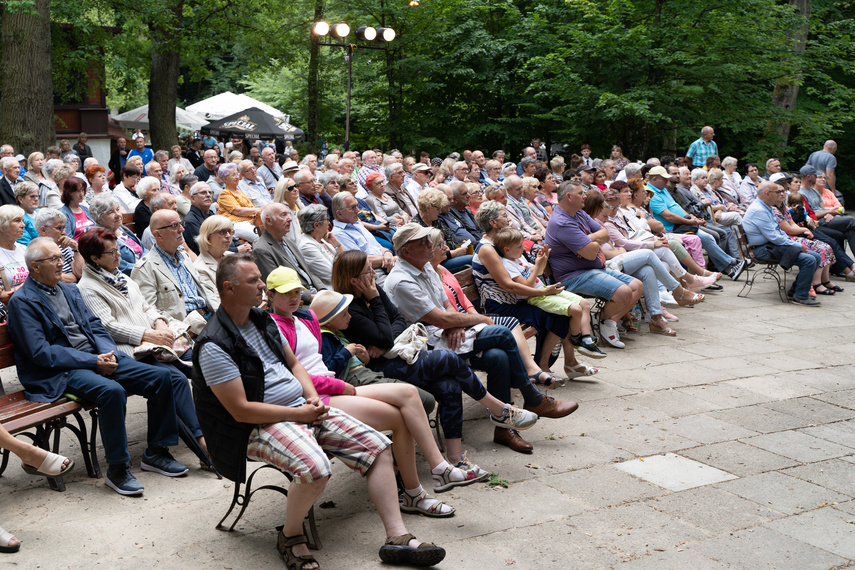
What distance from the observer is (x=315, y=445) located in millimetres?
3832

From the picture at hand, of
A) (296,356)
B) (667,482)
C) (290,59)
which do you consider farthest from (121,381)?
(290,59)

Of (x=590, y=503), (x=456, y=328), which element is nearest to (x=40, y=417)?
(x=456, y=328)

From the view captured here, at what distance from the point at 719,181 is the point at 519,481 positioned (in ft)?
32.3

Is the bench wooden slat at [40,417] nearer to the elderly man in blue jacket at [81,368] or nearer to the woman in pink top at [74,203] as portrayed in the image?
the elderly man in blue jacket at [81,368]

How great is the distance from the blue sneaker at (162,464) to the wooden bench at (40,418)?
0.27 m

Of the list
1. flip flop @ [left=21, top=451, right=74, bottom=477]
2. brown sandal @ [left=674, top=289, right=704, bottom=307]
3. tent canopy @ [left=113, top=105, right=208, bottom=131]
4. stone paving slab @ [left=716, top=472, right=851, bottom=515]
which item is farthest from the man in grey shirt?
tent canopy @ [left=113, top=105, right=208, bottom=131]

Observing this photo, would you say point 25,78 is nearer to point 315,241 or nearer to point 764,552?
point 315,241

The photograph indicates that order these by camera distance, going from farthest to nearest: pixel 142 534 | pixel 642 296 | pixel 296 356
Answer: pixel 642 296 < pixel 296 356 < pixel 142 534

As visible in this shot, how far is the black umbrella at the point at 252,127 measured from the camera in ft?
77.1

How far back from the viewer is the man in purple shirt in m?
7.50

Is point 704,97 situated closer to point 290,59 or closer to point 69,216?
point 290,59

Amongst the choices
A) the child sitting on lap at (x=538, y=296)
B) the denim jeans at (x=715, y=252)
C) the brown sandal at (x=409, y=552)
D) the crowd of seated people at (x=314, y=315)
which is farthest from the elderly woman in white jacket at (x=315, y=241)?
the denim jeans at (x=715, y=252)

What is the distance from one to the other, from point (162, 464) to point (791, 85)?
1839cm

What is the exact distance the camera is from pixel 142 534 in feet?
13.3
